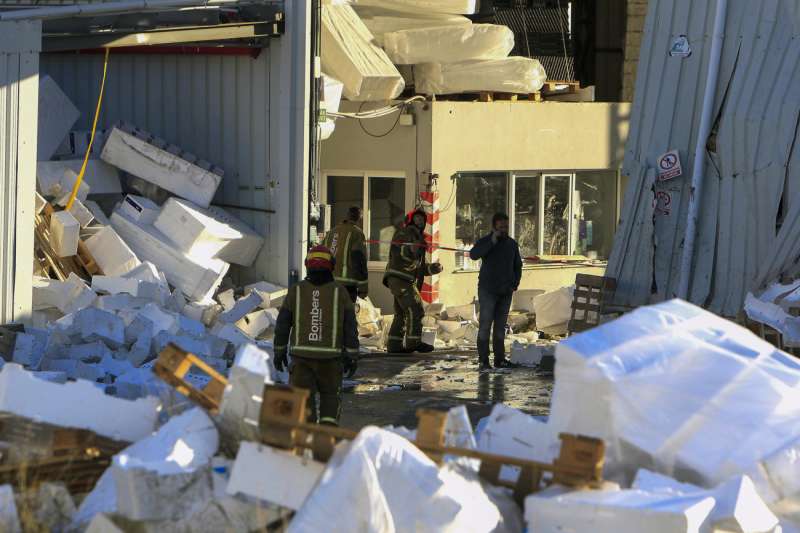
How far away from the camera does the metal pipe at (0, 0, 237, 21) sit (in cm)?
1245

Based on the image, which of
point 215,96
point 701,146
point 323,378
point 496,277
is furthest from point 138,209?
point 323,378

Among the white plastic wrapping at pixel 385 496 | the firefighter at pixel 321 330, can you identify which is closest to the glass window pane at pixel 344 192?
the firefighter at pixel 321 330

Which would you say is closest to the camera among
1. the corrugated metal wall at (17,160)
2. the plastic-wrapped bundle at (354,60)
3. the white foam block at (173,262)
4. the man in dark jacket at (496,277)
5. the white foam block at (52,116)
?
the corrugated metal wall at (17,160)

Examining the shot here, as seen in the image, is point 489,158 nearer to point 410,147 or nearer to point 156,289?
point 410,147

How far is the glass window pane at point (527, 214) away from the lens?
67.6ft

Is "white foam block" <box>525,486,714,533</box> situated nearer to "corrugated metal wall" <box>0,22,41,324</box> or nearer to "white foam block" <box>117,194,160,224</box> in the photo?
"corrugated metal wall" <box>0,22,41,324</box>

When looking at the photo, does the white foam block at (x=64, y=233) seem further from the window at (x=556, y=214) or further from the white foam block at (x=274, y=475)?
the white foam block at (x=274, y=475)

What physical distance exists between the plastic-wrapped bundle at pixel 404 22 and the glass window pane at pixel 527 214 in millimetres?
2456

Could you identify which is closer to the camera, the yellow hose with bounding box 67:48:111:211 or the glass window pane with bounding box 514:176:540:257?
the yellow hose with bounding box 67:48:111:211

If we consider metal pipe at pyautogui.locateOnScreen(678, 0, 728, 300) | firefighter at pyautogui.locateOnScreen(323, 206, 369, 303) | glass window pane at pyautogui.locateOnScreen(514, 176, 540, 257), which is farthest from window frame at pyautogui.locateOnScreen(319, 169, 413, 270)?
metal pipe at pyautogui.locateOnScreen(678, 0, 728, 300)

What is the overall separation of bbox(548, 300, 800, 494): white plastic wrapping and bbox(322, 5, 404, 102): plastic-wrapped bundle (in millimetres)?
11356

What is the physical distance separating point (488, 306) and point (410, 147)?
17.5 feet

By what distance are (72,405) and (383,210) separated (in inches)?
506

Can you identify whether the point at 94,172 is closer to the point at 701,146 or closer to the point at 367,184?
the point at 367,184
